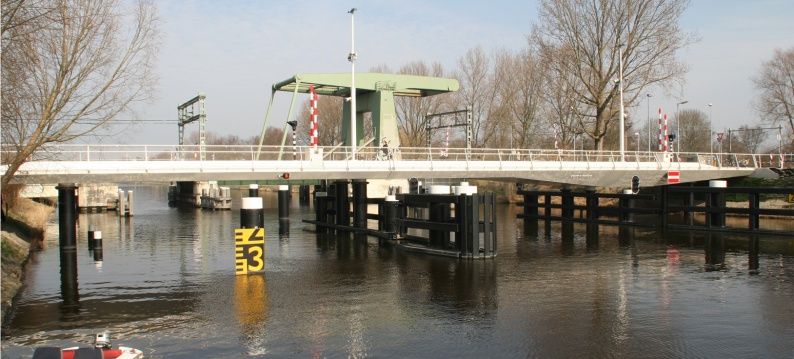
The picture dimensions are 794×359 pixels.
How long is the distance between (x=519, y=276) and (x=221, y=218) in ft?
103

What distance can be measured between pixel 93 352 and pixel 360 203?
72.5ft

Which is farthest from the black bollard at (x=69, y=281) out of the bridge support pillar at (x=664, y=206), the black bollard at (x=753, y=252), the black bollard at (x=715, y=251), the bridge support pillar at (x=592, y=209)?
the bridge support pillar at (x=664, y=206)

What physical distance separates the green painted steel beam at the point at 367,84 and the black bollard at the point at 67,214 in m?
11.5

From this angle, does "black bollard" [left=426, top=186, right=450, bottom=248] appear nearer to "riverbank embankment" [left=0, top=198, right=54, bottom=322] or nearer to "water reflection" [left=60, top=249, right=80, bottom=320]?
"water reflection" [left=60, top=249, right=80, bottom=320]

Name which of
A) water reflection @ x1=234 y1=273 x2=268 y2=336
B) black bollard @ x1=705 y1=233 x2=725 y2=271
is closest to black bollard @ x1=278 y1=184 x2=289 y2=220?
water reflection @ x1=234 y1=273 x2=268 y2=336

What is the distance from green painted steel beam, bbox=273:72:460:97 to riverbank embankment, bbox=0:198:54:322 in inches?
505

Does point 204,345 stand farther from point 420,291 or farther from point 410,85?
point 410,85

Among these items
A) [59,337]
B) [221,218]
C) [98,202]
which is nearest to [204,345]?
[59,337]

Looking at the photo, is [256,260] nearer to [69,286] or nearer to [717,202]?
[69,286]

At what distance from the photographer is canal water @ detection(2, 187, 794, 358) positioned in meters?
10.7

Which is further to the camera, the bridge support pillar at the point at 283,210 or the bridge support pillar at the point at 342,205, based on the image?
the bridge support pillar at the point at 283,210

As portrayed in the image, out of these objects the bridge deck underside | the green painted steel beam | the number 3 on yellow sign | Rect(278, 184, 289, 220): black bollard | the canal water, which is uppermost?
the green painted steel beam

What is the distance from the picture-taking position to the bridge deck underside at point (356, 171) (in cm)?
2053

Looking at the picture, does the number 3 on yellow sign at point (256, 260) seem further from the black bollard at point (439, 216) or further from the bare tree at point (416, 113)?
the bare tree at point (416, 113)
